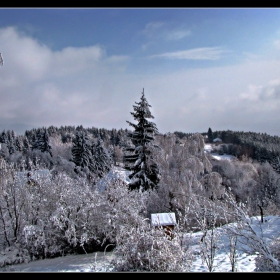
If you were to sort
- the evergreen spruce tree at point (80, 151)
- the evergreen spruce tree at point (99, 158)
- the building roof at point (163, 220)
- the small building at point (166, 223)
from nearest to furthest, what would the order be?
1. the small building at point (166, 223)
2. the building roof at point (163, 220)
3. the evergreen spruce tree at point (99, 158)
4. the evergreen spruce tree at point (80, 151)

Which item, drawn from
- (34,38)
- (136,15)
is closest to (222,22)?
(136,15)

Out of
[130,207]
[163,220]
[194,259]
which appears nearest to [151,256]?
[194,259]

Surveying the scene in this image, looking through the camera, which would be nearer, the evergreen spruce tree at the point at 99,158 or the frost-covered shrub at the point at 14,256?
the frost-covered shrub at the point at 14,256

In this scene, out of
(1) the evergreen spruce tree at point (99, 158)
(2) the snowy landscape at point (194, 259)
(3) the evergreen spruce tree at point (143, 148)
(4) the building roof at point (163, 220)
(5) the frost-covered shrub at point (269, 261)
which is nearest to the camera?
(5) the frost-covered shrub at point (269, 261)

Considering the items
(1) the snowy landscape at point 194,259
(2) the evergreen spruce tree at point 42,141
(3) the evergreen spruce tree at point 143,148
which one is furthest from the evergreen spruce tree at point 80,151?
(1) the snowy landscape at point 194,259

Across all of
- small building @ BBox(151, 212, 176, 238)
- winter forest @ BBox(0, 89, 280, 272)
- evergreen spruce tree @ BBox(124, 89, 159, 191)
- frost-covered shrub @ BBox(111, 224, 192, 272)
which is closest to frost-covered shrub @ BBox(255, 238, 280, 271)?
winter forest @ BBox(0, 89, 280, 272)

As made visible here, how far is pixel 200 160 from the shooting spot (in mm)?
10031

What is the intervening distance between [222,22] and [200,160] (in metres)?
8.23

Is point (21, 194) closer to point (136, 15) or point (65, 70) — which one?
point (65, 70)

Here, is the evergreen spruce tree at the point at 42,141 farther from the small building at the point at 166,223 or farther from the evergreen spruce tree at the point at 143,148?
the small building at the point at 166,223

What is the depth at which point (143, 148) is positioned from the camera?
12.4 meters

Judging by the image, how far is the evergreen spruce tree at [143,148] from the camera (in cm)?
1199

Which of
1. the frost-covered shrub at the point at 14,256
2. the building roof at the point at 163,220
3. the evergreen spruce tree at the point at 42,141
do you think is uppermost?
the evergreen spruce tree at the point at 42,141

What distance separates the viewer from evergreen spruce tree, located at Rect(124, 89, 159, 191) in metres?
12.0
